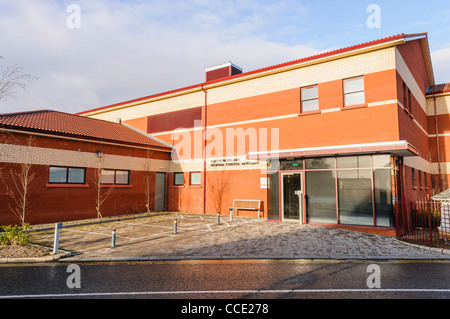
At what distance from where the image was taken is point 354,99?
44.0 ft

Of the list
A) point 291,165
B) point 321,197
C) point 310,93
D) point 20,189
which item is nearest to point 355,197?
point 321,197

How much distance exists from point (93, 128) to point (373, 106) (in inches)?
622

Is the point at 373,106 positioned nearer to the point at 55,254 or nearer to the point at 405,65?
the point at 405,65

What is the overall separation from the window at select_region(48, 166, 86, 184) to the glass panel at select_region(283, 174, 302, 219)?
10816 millimetres

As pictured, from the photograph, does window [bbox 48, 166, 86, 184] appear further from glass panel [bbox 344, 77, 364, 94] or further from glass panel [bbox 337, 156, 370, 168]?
Result: glass panel [bbox 344, 77, 364, 94]

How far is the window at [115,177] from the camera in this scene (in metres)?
16.3

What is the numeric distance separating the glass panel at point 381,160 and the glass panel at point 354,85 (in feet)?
11.5

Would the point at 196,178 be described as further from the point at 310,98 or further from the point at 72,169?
the point at 310,98

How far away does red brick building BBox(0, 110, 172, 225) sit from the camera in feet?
40.9

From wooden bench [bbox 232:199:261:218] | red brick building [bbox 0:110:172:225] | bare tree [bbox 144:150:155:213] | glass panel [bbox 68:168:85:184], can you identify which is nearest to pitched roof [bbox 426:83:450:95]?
wooden bench [bbox 232:199:261:218]

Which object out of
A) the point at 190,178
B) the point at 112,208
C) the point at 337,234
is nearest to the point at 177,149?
the point at 190,178

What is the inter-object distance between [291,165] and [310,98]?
377 cm

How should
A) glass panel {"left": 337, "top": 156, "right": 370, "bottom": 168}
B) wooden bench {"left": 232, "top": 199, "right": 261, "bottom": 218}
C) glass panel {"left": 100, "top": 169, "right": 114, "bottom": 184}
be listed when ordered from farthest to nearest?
glass panel {"left": 100, "top": 169, "right": 114, "bottom": 184} < wooden bench {"left": 232, "top": 199, "right": 261, "bottom": 218} < glass panel {"left": 337, "top": 156, "right": 370, "bottom": 168}

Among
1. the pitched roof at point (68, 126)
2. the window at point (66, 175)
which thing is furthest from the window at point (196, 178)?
the window at point (66, 175)
